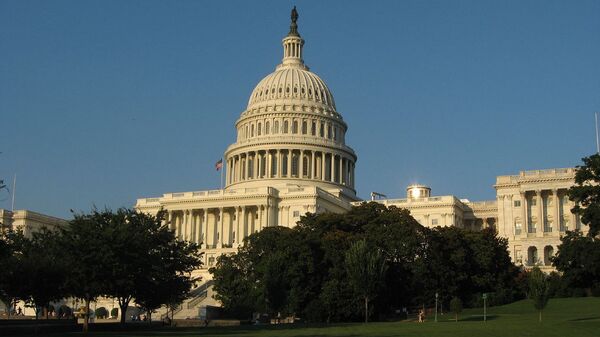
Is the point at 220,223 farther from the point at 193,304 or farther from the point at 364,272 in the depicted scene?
the point at 364,272

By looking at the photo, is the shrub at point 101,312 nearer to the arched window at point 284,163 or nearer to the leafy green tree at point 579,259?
the arched window at point 284,163

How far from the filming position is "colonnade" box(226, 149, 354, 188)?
166 meters

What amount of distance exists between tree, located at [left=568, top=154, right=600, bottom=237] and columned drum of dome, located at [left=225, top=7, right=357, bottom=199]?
291ft

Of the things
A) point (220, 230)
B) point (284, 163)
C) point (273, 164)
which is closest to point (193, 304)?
point (220, 230)

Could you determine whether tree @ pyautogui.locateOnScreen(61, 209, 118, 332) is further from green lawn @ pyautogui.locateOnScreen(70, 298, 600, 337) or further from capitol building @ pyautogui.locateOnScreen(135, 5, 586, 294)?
capitol building @ pyautogui.locateOnScreen(135, 5, 586, 294)

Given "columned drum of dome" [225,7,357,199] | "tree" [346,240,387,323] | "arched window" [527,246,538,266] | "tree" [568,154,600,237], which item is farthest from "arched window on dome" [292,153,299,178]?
"tree" [568,154,600,237]

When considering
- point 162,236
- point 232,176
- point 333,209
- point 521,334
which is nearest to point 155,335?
point 162,236

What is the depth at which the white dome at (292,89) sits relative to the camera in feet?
582

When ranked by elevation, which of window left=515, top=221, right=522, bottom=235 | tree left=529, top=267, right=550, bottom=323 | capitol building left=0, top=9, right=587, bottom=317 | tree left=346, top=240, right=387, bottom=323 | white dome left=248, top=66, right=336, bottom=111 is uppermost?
white dome left=248, top=66, right=336, bottom=111

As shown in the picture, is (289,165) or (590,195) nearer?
(590,195)

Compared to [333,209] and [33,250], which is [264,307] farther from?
[333,209]

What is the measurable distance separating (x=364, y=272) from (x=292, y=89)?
338 feet

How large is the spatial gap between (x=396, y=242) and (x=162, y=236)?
2810 centimetres

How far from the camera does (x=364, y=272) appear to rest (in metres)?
77.9
